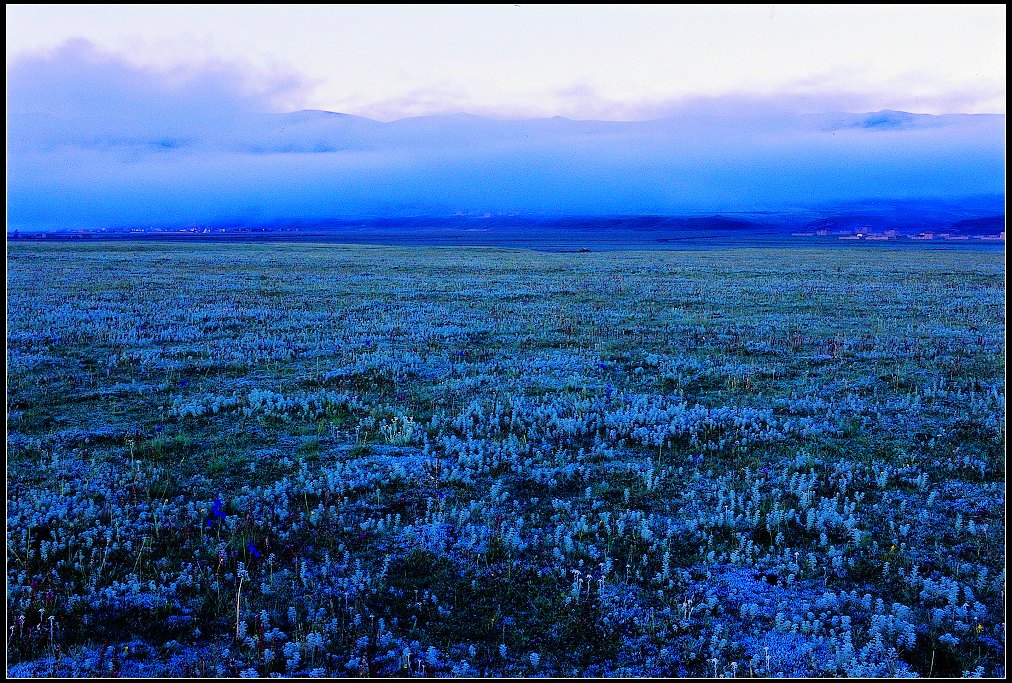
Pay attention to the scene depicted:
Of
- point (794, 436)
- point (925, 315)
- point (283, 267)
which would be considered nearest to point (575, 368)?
point (794, 436)

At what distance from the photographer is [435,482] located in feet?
27.8

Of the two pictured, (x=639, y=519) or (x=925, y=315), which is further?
(x=925, y=315)

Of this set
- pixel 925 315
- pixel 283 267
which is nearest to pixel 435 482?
pixel 925 315

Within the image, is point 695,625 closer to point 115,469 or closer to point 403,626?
point 403,626

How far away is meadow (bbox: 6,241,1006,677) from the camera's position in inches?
210

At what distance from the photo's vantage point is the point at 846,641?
17.3ft

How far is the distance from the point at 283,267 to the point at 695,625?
44308mm

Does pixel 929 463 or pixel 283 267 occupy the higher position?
pixel 283 267

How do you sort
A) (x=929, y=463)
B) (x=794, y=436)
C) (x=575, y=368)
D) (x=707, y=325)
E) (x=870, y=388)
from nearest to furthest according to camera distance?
(x=929, y=463) → (x=794, y=436) → (x=870, y=388) → (x=575, y=368) → (x=707, y=325)

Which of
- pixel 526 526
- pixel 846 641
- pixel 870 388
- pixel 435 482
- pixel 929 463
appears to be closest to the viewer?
pixel 846 641

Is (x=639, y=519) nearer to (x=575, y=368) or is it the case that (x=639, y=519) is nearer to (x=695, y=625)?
(x=695, y=625)

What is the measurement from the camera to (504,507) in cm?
782

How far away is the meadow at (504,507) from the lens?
17.5ft

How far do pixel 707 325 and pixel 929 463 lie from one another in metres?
11.7
